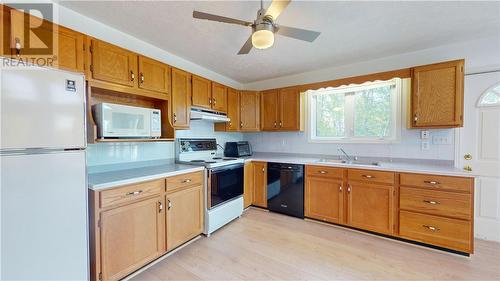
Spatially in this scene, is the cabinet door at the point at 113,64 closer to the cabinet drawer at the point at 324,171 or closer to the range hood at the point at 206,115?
the range hood at the point at 206,115

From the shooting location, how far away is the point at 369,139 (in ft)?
10.0

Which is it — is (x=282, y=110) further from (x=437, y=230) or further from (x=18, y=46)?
(x=18, y=46)

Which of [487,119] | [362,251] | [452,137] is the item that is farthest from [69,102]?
[487,119]

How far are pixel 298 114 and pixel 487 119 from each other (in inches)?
88.5

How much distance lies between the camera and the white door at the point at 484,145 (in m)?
2.34

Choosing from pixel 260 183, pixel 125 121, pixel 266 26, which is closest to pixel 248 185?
pixel 260 183

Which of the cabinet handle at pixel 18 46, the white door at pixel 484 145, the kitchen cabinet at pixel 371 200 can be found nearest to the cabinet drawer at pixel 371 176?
the kitchen cabinet at pixel 371 200

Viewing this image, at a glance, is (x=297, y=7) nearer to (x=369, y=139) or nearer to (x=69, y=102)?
(x=69, y=102)

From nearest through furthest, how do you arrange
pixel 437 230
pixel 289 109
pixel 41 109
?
pixel 41 109, pixel 437 230, pixel 289 109

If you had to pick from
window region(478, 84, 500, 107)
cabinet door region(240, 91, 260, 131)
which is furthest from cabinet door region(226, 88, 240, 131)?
window region(478, 84, 500, 107)

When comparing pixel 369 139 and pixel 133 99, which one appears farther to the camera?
pixel 369 139

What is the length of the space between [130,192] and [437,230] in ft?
10.2

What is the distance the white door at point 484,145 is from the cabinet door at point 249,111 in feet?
9.29

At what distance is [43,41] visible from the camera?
1.47 meters
